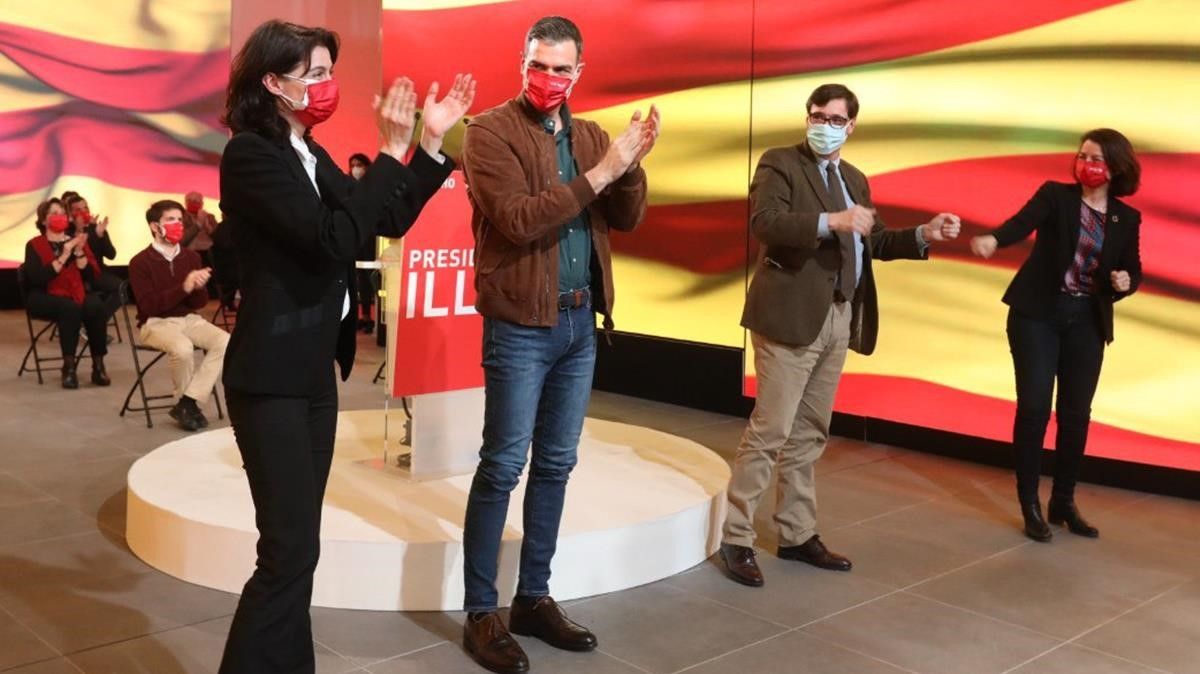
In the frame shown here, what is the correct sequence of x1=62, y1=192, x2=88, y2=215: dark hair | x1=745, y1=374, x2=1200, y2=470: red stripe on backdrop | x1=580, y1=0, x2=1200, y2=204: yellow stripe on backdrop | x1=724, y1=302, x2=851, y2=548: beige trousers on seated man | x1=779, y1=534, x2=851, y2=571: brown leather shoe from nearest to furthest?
x1=724, y1=302, x2=851, y2=548: beige trousers on seated man < x1=779, y1=534, x2=851, y2=571: brown leather shoe < x1=580, y1=0, x2=1200, y2=204: yellow stripe on backdrop < x1=745, y1=374, x2=1200, y2=470: red stripe on backdrop < x1=62, y1=192, x2=88, y2=215: dark hair

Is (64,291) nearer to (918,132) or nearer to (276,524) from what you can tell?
(918,132)

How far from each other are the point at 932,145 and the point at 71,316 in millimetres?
5634

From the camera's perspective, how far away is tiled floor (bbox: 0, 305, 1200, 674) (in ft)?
11.3

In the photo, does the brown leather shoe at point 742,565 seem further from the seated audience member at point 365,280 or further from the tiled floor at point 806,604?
the seated audience member at point 365,280

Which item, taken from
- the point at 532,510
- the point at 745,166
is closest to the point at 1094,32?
the point at 745,166

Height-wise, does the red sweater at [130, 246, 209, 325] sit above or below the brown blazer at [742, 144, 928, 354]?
below

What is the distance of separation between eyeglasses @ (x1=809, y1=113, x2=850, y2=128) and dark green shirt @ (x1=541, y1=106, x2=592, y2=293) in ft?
3.45

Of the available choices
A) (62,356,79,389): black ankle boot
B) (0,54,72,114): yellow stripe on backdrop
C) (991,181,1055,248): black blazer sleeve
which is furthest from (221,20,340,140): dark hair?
(0,54,72,114): yellow stripe on backdrop

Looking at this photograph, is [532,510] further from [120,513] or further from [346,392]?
[346,392]

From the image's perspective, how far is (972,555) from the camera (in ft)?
15.1

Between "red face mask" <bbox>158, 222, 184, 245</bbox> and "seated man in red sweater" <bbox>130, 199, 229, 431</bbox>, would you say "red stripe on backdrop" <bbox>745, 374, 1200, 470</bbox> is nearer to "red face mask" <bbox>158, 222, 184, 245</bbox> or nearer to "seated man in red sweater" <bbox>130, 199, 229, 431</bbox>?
"seated man in red sweater" <bbox>130, 199, 229, 431</bbox>

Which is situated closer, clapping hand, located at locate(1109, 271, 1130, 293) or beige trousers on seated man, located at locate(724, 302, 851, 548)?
beige trousers on seated man, located at locate(724, 302, 851, 548)

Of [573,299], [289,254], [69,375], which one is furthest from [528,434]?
[69,375]

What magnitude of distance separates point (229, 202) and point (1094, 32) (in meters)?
4.67
